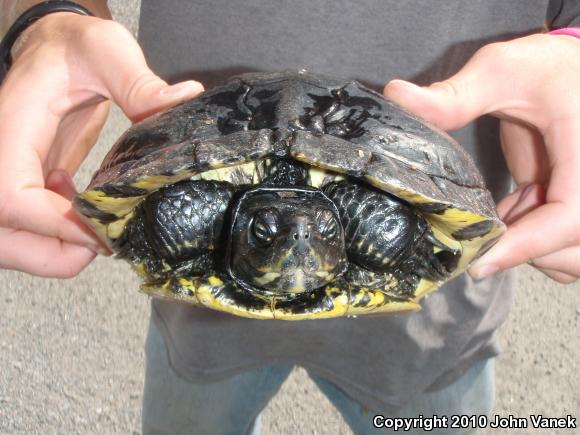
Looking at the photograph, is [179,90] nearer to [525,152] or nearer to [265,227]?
[265,227]

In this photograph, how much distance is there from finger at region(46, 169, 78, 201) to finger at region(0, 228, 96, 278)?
0.24 ft

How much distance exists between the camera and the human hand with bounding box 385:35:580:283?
774 millimetres

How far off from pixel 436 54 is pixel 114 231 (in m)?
0.56

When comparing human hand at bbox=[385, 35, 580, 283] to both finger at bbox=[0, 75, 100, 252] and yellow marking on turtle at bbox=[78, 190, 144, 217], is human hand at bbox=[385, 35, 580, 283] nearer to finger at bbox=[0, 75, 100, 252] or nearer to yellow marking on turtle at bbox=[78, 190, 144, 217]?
yellow marking on turtle at bbox=[78, 190, 144, 217]

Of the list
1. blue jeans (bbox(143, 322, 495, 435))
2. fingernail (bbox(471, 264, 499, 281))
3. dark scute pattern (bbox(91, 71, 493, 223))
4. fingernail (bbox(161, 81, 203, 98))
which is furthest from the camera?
blue jeans (bbox(143, 322, 495, 435))

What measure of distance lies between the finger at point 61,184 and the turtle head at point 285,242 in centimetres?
37

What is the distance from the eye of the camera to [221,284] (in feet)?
2.26

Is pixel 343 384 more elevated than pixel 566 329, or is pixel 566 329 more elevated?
pixel 343 384

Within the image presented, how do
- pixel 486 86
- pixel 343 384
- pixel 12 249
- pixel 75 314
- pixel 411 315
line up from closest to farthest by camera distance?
pixel 486 86, pixel 12 249, pixel 411 315, pixel 343 384, pixel 75 314

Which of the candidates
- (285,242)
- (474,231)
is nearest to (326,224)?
(285,242)

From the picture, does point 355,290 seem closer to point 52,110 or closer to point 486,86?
point 486,86

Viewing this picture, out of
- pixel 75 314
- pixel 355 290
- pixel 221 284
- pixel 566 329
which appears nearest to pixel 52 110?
pixel 221 284

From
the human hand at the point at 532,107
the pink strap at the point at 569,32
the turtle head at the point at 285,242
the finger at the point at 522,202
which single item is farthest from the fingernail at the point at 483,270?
the pink strap at the point at 569,32

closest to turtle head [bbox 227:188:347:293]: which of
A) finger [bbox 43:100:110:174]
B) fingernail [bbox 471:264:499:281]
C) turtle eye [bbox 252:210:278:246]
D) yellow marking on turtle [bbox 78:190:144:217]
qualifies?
turtle eye [bbox 252:210:278:246]
